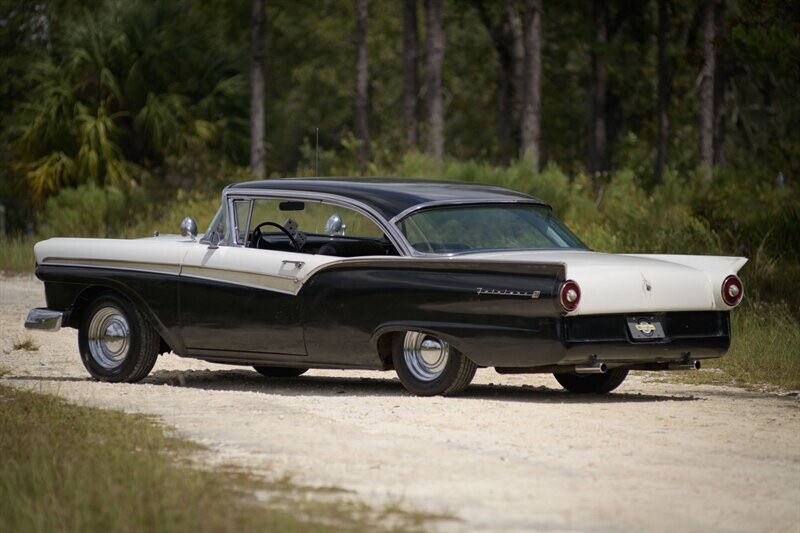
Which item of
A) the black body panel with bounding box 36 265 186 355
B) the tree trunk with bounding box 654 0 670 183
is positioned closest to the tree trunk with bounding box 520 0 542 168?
the tree trunk with bounding box 654 0 670 183

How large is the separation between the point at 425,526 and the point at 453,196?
16.9 feet

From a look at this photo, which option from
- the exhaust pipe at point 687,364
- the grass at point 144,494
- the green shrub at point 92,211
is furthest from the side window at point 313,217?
the green shrub at point 92,211

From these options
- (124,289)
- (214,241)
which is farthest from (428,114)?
(214,241)

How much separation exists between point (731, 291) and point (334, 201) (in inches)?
108

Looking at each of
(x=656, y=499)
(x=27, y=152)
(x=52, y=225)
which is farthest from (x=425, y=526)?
(x=27, y=152)

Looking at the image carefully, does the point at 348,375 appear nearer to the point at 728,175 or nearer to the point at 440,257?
the point at 440,257

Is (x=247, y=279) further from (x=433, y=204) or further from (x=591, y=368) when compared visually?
(x=591, y=368)

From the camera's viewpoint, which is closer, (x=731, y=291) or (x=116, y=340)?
(x=731, y=291)

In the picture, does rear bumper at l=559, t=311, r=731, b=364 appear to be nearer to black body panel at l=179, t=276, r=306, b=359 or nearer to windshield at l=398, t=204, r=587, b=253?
windshield at l=398, t=204, r=587, b=253

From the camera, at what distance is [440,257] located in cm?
1127

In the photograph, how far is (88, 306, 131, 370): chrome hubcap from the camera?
12906 mm

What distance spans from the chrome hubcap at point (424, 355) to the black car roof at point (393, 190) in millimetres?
871

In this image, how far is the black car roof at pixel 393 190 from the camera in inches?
465

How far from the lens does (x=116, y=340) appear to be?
13.0 m
